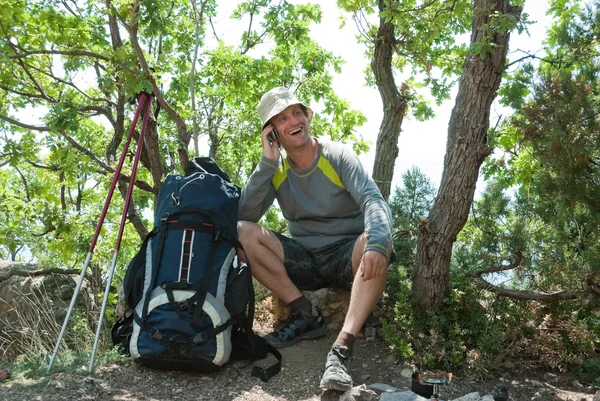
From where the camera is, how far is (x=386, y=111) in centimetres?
595

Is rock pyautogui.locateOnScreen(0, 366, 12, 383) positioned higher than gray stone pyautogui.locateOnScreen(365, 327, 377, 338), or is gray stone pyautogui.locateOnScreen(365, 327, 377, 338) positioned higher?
gray stone pyautogui.locateOnScreen(365, 327, 377, 338)

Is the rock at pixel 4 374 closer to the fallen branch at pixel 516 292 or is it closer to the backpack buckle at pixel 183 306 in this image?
the backpack buckle at pixel 183 306

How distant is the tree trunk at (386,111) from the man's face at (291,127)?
1.96 metres

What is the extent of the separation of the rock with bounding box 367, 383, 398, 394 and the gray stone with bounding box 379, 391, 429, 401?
130 millimetres

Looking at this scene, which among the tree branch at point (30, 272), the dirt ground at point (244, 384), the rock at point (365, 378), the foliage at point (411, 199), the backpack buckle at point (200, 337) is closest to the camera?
the dirt ground at point (244, 384)

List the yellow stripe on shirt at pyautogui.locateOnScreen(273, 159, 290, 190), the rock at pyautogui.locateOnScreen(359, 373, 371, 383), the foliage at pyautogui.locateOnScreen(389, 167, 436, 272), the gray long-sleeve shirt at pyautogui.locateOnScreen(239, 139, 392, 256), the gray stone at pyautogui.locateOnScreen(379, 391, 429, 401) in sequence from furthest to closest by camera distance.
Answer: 1. the foliage at pyautogui.locateOnScreen(389, 167, 436, 272)
2. the yellow stripe on shirt at pyautogui.locateOnScreen(273, 159, 290, 190)
3. the gray long-sleeve shirt at pyautogui.locateOnScreen(239, 139, 392, 256)
4. the rock at pyautogui.locateOnScreen(359, 373, 371, 383)
5. the gray stone at pyautogui.locateOnScreen(379, 391, 429, 401)

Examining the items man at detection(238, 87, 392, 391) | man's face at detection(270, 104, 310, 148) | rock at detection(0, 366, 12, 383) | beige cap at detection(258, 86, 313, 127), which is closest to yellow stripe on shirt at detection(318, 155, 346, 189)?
man at detection(238, 87, 392, 391)

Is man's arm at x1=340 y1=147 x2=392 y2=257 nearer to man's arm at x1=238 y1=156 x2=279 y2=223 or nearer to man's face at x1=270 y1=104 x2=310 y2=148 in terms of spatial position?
man's face at x1=270 y1=104 x2=310 y2=148

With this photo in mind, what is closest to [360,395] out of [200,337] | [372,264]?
[372,264]

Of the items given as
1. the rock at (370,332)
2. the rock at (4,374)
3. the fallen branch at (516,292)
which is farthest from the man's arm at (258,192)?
the rock at (4,374)

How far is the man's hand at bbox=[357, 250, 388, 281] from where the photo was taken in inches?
134

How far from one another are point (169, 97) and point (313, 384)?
6895 millimetres

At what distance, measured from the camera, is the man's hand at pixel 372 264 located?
3.40 m

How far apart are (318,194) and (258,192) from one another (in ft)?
1.44
